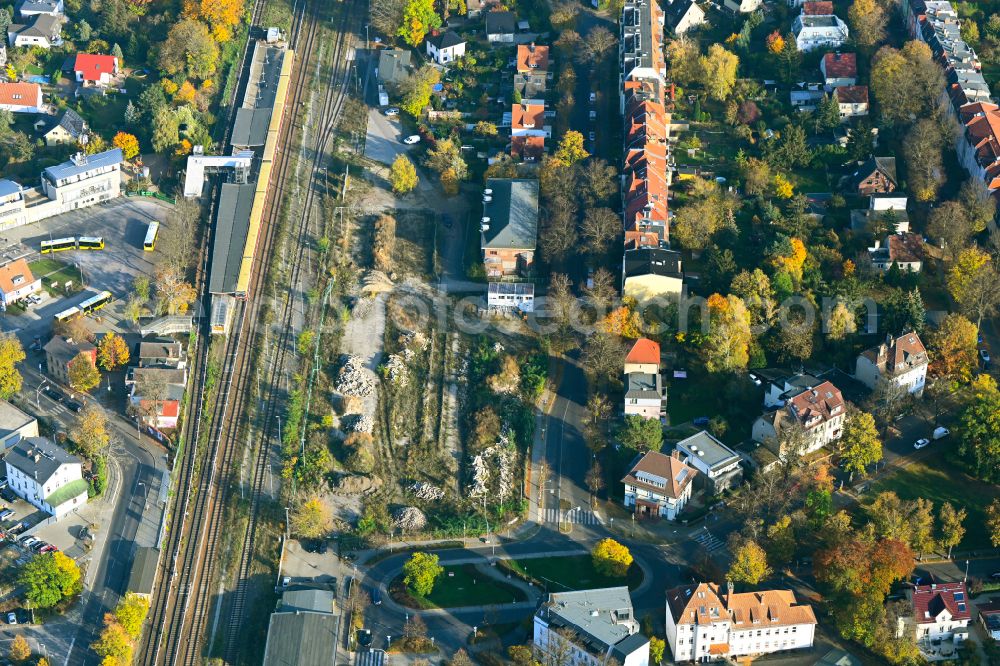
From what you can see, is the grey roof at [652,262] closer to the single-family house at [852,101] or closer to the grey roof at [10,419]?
the single-family house at [852,101]

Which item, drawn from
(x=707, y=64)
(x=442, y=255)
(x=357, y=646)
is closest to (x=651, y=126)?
(x=707, y=64)

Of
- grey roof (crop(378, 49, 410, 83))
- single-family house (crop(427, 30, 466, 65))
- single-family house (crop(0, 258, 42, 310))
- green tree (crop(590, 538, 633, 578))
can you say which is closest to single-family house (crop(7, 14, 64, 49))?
grey roof (crop(378, 49, 410, 83))

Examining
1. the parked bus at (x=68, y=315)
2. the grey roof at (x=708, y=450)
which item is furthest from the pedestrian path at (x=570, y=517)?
the parked bus at (x=68, y=315)

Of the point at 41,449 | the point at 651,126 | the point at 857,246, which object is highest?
the point at 651,126

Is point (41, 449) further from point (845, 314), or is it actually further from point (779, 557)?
point (845, 314)

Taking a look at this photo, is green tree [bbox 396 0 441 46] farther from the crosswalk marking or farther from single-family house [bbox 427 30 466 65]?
the crosswalk marking

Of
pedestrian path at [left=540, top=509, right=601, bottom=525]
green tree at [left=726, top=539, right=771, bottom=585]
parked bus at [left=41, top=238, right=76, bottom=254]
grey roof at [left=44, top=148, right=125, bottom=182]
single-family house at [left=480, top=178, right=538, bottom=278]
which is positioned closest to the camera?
green tree at [left=726, top=539, right=771, bottom=585]

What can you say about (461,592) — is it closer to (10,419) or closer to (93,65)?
(10,419)
